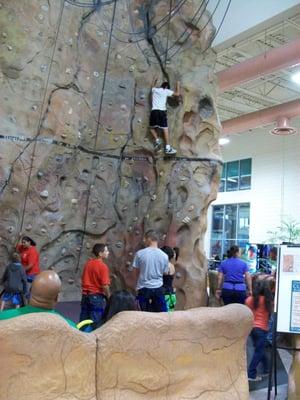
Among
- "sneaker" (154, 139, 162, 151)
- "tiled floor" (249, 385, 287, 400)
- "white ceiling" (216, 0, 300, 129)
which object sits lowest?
"tiled floor" (249, 385, 287, 400)

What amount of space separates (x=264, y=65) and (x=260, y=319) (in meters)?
6.41

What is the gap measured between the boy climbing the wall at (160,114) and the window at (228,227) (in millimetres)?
11113

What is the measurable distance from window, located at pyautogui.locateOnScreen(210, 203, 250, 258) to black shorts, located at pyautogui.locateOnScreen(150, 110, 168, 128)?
1124 centimetres

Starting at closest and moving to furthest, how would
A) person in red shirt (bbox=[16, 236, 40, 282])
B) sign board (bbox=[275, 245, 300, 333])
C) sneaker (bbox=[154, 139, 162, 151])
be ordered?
sign board (bbox=[275, 245, 300, 333]) → person in red shirt (bbox=[16, 236, 40, 282]) → sneaker (bbox=[154, 139, 162, 151])

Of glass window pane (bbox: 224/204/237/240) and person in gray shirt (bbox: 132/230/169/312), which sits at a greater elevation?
glass window pane (bbox: 224/204/237/240)

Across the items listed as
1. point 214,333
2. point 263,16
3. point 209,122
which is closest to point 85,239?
point 209,122

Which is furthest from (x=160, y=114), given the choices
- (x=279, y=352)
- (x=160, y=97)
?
(x=279, y=352)

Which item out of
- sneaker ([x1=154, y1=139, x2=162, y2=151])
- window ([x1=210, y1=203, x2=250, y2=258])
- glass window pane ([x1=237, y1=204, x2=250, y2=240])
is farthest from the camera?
window ([x1=210, y1=203, x2=250, y2=258])

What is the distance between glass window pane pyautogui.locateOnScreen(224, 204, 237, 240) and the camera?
1873 cm

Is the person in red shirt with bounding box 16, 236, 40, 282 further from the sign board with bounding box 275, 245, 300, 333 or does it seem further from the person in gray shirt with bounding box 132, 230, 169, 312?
the sign board with bounding box 275, 245, 300, 333

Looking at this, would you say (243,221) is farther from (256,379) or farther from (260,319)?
(256,379)

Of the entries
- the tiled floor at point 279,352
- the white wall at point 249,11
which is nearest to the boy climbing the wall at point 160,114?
the white wall at point 249,11

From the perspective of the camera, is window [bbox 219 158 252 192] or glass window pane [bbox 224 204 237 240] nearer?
window [bbox 219 158 252 192]

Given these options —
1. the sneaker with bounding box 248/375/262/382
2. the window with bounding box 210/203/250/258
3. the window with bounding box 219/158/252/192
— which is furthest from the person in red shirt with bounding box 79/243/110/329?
the window with bounding box 219/158/252/192
